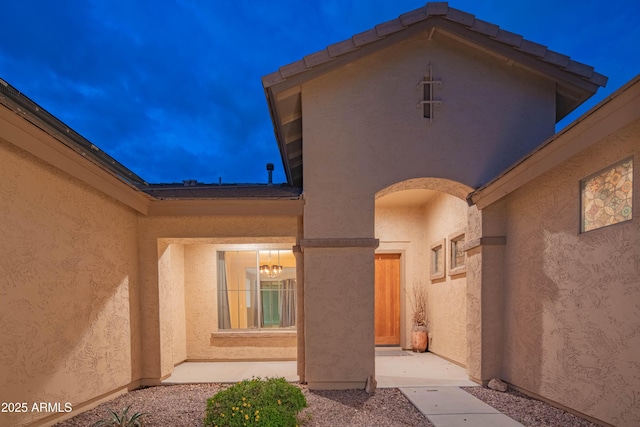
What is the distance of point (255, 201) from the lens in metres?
5.64

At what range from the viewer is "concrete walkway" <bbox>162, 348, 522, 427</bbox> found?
4.17 metres

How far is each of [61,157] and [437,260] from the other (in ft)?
24.7

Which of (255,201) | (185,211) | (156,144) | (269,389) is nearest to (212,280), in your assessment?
(185,211)

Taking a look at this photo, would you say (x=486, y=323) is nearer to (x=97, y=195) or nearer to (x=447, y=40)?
(x=447, y=40)

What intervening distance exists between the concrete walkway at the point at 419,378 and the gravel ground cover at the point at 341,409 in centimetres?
19

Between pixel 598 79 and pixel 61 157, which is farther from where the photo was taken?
pixel 598 79

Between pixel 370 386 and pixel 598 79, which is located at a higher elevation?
pixel 598 79

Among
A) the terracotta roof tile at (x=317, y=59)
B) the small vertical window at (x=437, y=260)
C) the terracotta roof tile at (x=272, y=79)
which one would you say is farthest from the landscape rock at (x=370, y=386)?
the terracotta roof tile at (x=317, y=59)

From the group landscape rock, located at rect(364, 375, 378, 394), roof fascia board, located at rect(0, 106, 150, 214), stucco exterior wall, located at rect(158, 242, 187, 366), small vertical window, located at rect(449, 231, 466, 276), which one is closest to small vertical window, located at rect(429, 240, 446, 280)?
small vertical window, located at rect(449, 231, 466, 276)

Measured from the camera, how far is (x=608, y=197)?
11.6 ft

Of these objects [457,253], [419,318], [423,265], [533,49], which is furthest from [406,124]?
[419,318]

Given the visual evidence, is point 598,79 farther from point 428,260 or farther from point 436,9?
point 428,260

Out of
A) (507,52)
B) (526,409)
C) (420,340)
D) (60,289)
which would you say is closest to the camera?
(60,289)

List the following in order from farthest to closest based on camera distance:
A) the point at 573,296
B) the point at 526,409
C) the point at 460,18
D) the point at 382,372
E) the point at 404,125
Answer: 1. the point at 382,372
2. the point at 404,125
3. the point at 460,18
4. the point at 526,409
5. the point at 573,296
